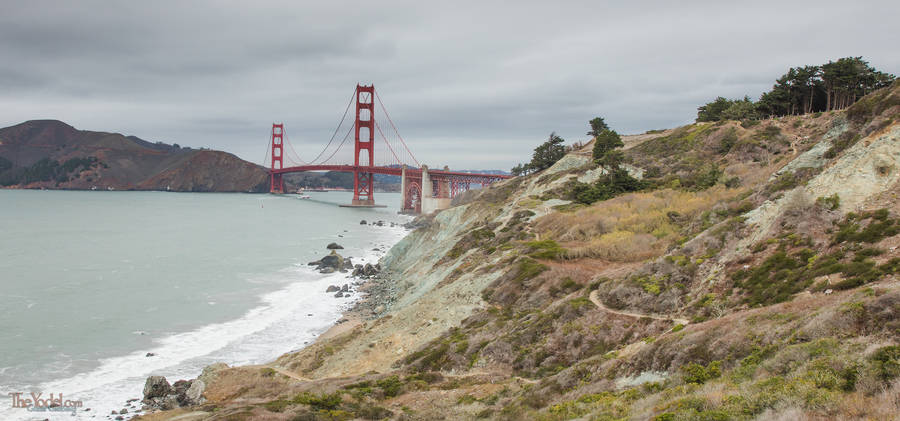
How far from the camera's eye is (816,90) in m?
48.0

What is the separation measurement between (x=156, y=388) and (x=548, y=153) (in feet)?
190

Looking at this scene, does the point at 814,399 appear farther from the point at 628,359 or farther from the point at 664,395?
the point at 628,359

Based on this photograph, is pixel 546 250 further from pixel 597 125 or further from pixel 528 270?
pixel 597 125

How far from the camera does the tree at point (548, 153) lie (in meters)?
68.8

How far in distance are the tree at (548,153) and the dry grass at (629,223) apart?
34706 mm

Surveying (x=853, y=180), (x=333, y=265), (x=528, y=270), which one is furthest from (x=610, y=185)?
(x=333, y=265)

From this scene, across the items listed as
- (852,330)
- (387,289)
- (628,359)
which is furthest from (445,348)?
(387,289)

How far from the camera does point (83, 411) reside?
19.9 m

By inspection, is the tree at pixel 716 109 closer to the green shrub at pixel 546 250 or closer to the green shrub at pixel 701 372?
the green shrub at pixel 546 250

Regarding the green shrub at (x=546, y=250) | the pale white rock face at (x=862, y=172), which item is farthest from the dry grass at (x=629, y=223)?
the pale white rock face at (x=862, y=172)

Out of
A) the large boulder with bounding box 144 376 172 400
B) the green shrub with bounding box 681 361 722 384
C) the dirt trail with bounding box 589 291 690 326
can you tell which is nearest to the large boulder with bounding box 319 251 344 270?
the large boulder with bounding box 144 376 172 400

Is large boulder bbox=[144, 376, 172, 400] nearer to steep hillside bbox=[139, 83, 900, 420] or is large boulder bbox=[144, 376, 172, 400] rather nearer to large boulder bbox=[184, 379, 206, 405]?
large boulder bbox=[184, 379, 206, 405]

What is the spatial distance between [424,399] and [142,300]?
32679 mm

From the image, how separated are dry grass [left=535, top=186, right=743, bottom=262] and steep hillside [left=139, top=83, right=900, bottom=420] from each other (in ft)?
0.50
